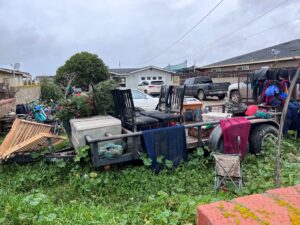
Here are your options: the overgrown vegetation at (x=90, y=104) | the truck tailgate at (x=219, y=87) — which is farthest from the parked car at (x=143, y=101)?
the truck tailgate at (x=219, y=87)

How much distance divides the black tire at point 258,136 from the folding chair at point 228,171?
1237mm

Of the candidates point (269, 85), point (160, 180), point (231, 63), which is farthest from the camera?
point (231, 63)

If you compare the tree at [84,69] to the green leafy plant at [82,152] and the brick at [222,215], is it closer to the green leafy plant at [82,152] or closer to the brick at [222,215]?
the green leafy plant at [82,152]

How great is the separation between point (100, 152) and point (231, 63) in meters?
25.1

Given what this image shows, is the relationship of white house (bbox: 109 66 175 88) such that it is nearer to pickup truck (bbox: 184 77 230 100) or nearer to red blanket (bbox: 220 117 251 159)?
pickup truck (bbox: 184 77 230 100)

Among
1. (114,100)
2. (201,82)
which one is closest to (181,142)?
(114,100)

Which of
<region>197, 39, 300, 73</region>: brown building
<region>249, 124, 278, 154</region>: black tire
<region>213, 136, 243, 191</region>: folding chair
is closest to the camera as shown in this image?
<region>213, 136, 243, 191</region>: folding chair

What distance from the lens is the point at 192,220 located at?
6.35 ft

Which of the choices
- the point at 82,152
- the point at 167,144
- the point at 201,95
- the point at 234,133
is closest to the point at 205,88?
the point at 201,95

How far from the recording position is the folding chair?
366 centimetres

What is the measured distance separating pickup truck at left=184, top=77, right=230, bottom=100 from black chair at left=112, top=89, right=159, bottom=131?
1215 cm

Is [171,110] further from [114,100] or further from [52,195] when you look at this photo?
[52,195]

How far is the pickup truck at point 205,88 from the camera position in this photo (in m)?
17.0

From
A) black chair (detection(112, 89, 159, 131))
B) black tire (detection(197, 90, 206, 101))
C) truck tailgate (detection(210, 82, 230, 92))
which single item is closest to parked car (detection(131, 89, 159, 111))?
black chair (detection(112, 89, 159, 131))
